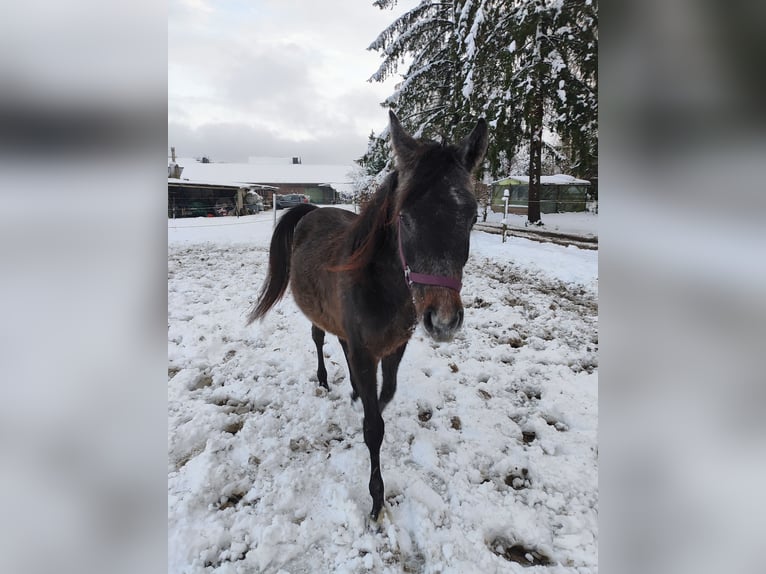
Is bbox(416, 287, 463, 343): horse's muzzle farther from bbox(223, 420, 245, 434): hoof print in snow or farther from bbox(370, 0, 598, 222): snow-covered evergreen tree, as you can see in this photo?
bbox(370, 0, 598, 222): snow-covered evergreen tree

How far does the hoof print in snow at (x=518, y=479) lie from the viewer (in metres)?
2.17

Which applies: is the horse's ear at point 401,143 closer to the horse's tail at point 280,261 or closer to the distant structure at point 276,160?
the horse's tail at point 280,261

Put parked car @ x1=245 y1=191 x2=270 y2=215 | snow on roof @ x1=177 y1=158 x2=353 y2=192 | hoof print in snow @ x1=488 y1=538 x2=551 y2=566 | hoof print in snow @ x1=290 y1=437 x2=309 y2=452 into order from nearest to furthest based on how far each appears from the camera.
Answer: hoof print in snow @ x1=488 y1=538 x2=551 y2=566, hoof print in snow @ x1=290 y1=437 x2=309 y2=452, parked car @ x1=245 y1=191 x2=270 y2=215, snow on roof @ x1=177 y1=158 x2=353 y2=192

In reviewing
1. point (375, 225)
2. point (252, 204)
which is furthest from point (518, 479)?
point (252, 204)

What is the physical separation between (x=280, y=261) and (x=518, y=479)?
9.07ft

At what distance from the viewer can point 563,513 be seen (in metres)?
1.99

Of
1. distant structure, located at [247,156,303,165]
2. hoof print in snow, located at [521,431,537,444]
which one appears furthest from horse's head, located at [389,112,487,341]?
distant structure, located at [247,156,303,165]

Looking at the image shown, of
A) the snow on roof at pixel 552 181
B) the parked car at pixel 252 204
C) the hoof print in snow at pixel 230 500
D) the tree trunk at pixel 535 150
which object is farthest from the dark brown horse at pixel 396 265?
the parked car at pixel 252 204

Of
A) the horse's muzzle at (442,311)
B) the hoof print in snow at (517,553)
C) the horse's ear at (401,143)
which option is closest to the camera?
the horse's muzzle at (442,311)

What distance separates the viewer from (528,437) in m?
2.58

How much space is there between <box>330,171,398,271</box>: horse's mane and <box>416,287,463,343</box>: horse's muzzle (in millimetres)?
541

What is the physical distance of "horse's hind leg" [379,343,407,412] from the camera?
2498 mm

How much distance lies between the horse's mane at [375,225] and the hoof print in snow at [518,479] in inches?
63.6
